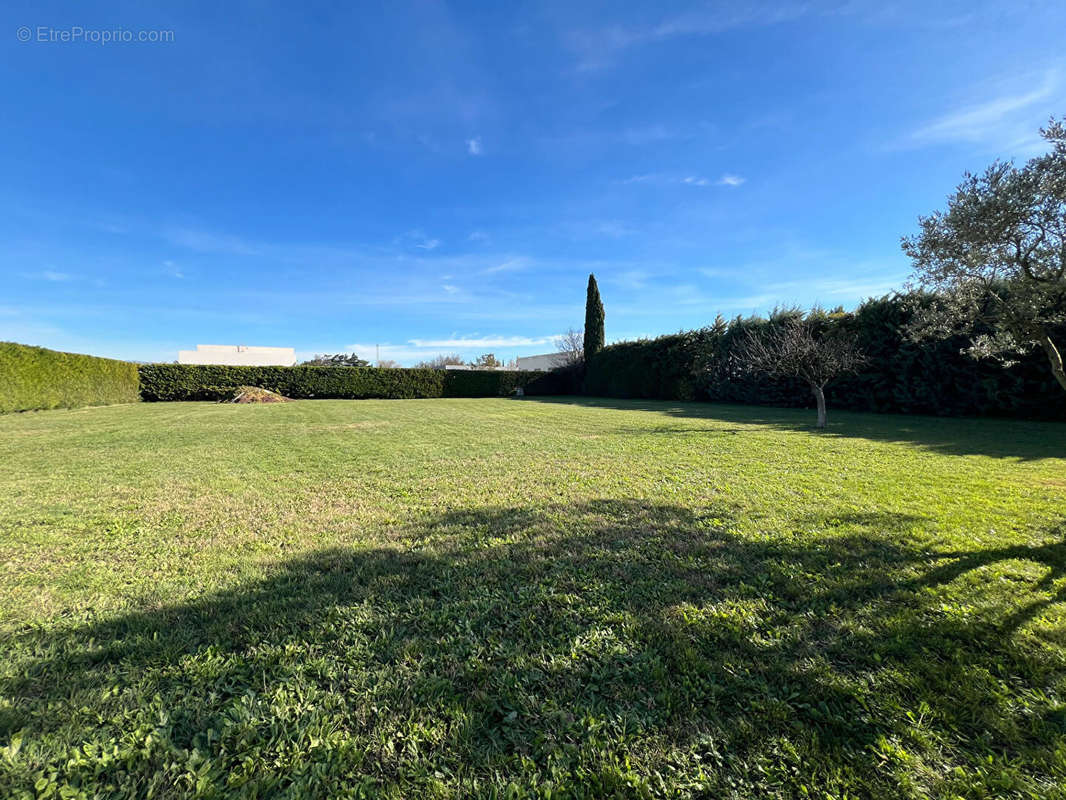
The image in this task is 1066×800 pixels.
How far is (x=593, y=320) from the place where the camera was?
27.3 meters

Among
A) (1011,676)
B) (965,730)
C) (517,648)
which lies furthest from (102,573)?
(1011,676)

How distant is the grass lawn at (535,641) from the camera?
135cm

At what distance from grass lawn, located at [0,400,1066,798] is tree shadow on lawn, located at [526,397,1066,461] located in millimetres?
2855

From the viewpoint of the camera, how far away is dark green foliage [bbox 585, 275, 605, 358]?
89.4 ft

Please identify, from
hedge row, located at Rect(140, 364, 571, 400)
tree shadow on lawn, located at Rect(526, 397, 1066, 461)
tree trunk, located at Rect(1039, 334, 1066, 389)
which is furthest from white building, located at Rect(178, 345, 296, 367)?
tree trunk, located at Rect(1039, 334, 1066, 389)

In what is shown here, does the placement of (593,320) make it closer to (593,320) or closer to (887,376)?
(593,320)

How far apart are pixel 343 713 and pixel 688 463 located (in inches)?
210

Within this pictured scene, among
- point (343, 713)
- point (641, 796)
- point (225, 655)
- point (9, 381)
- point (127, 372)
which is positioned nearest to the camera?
point (641, 796)

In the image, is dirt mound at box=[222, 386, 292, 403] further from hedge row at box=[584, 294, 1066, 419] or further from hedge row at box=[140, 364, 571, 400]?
hedge row at box=[584, 294, 1066, 419]

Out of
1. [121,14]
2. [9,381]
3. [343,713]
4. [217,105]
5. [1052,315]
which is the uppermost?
[217,105]

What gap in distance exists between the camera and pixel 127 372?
19.6 metres

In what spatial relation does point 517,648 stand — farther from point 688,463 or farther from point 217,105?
point 217,105

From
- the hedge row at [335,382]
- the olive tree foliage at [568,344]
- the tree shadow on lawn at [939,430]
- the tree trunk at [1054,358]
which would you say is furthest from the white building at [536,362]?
the tree trunk at [1054,358]

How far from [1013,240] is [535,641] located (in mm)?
5084
